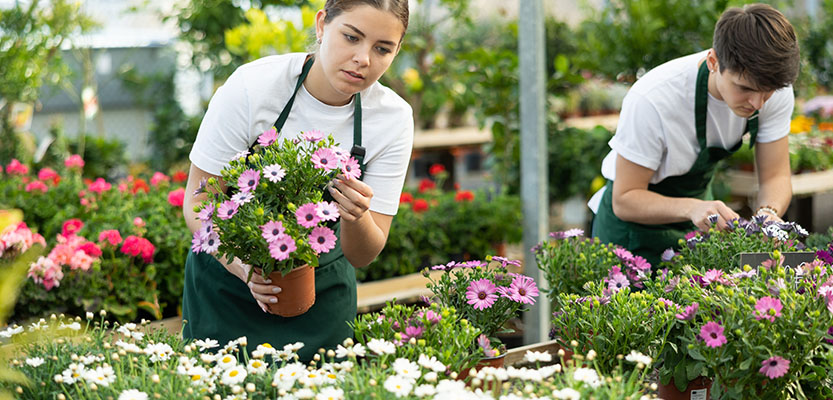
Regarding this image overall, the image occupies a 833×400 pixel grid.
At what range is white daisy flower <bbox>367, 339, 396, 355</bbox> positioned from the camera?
1.29m

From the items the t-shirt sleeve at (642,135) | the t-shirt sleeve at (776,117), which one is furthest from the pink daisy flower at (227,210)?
the t-shirt sleeve at (776,117)

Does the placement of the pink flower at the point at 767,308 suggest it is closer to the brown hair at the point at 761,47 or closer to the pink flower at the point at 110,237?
the brown hair at the point at 761,47

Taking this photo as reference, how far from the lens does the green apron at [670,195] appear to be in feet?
7.16

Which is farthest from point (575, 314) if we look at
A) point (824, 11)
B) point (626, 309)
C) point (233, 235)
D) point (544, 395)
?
point (824, 11)

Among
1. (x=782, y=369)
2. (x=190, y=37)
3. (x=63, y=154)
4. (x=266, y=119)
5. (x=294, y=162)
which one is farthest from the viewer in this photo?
(x=190, y=37)

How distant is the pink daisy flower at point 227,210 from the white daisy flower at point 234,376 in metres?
0.26

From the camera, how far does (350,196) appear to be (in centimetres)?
152

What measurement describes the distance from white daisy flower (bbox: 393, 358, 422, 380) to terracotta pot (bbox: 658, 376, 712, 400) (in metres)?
0.55

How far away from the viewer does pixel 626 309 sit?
150 centimetres

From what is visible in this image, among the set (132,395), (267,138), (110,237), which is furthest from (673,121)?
(110,237)

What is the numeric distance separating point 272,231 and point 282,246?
3cm

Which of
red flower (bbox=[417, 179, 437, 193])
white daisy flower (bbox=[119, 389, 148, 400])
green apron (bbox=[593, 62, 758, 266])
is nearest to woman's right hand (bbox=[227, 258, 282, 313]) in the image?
white daisy flower (bbox=[119, 389, 148, 400])

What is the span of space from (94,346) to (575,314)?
900mm

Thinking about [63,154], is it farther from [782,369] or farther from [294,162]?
[782,369]
